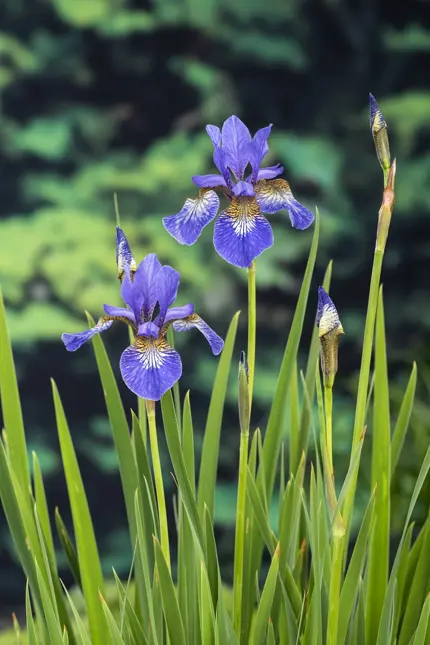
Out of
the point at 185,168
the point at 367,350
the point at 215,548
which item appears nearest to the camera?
the point at 367,350

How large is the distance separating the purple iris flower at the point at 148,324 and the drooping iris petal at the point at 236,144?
86 millimetres

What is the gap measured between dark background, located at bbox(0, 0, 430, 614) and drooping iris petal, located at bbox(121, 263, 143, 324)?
0.97m

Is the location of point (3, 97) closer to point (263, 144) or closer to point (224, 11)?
point (224, 11)

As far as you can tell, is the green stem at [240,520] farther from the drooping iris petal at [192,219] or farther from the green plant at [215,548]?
the drooping iris petal at [192,219]

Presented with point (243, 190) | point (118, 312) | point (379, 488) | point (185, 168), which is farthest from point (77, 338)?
point (185, 168)

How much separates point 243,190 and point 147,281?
8cm

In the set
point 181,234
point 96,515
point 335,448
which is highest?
point 181,234

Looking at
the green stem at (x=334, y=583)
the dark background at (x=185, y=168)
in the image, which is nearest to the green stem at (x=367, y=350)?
the green stem at (x=334, y=583)

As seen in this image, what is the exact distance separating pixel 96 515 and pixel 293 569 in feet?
3.16

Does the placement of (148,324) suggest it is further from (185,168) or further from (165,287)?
(185,168)

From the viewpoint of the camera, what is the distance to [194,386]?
1501mm

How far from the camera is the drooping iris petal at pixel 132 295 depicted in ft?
1.50

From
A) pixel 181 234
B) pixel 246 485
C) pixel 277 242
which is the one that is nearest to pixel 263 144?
pixel 181 234

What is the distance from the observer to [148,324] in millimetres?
447
